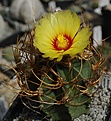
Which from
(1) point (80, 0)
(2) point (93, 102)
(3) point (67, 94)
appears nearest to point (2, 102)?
(2) point (93, 102)

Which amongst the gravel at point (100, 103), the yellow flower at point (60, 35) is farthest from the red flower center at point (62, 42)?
the gravel at point (100, 103)

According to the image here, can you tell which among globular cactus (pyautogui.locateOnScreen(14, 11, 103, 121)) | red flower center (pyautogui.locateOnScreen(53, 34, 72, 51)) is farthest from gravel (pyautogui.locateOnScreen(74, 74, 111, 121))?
red flower center (pyautogui.locateOnScreen(53, 34, 72, 51))

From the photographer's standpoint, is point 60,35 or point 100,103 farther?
point 100,103

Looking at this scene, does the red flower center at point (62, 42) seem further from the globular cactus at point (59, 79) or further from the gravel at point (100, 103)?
the gravel at point (100, 103)

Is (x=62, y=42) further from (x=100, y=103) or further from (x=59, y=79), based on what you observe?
(x=100, y=103)

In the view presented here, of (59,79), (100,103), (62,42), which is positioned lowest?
(100,103)

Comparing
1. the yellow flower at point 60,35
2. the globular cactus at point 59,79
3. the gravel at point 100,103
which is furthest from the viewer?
the gravel at point 100,103

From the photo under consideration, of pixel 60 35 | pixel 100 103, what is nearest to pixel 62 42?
pixel 60 35
